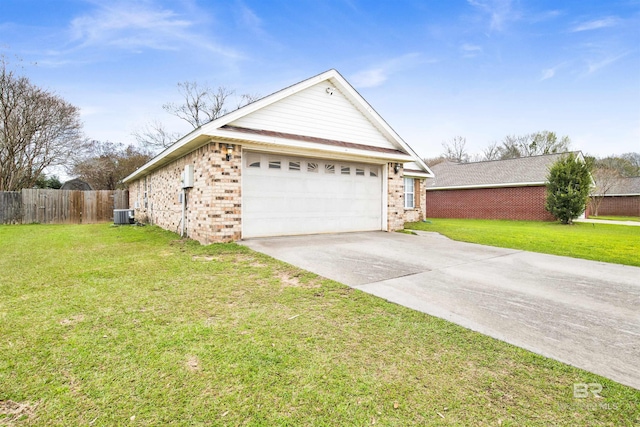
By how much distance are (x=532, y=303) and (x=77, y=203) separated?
21.8 meters

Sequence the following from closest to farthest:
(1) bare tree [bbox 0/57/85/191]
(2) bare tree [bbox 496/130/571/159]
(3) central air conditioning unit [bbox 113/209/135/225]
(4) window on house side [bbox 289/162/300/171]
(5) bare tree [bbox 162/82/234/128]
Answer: (4) window on house side [bbox 289/162/300/171]
(3) central air conditioning unit [bbox 113/209/135/225]
(1) bare tree [bbox 0/57/85/191]
(5) bare tree [bbox 162/82/234/128]
(2) bare tree [bbox 496/130/571/159]

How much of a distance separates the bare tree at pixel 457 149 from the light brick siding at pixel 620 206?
15.5 metres

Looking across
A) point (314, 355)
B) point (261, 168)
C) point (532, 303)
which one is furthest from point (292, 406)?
point (261, 168)

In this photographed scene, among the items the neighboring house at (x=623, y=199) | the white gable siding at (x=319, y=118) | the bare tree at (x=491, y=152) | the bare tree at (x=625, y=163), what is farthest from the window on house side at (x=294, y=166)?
the bare tree at (x=625, y=163)

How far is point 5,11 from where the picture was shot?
495 inches

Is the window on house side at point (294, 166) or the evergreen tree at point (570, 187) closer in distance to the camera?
the window on house side at point (294, 166)

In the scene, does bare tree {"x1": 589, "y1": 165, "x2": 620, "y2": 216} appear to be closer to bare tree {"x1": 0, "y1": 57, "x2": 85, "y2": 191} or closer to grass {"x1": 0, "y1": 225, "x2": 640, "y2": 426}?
grass {"x1": 0, "y1": 225, "x2": 640, "y2": 426}

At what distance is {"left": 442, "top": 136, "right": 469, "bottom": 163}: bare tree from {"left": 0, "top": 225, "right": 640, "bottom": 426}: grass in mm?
42661

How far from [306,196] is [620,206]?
33965mm

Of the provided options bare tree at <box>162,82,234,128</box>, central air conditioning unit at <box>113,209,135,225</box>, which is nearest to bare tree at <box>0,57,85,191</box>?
bare tree at <box>162,82,234,128</box>

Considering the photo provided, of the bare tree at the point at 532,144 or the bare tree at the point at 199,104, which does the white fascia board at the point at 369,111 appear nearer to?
the bare tree at the point at 199,104

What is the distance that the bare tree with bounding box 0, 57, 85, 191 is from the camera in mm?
18297

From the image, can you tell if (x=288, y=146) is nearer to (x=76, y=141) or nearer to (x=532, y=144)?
(x=76, y=141)

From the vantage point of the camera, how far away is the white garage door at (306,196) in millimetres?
8727
